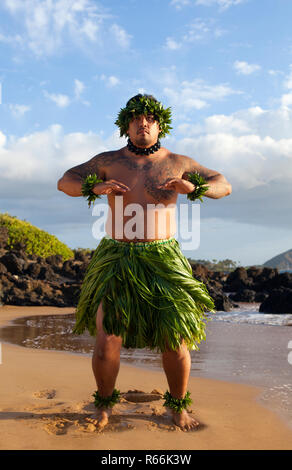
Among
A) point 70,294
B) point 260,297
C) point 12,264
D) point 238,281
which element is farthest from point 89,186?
point 238,281

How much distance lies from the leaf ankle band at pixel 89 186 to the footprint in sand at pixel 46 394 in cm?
170

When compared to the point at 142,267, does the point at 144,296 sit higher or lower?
lower

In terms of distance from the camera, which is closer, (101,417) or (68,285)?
(101,417)

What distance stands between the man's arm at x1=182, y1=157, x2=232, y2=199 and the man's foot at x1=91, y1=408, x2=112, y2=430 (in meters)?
1.68

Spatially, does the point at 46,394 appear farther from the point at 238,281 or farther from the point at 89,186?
the point at 238,281

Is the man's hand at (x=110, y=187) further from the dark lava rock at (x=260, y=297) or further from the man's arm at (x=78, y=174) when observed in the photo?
the dark lava rock at (x=260, y=297)

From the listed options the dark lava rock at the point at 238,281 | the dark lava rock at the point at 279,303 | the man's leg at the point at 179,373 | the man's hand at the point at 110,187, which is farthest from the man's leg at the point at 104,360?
the dark lava rock at the point at 238,281

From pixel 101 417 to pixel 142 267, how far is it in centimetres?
103

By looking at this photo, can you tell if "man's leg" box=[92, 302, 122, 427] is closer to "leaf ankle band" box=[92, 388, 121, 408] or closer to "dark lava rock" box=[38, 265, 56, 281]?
"leaf ankle band" box=[92, 388, 121, 408]

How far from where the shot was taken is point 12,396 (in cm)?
370

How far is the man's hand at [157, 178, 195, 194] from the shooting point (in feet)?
10.5

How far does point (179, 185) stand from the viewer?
3205 mm

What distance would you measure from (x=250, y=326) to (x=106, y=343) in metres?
7.16

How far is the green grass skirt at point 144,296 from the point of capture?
10.0 feet
